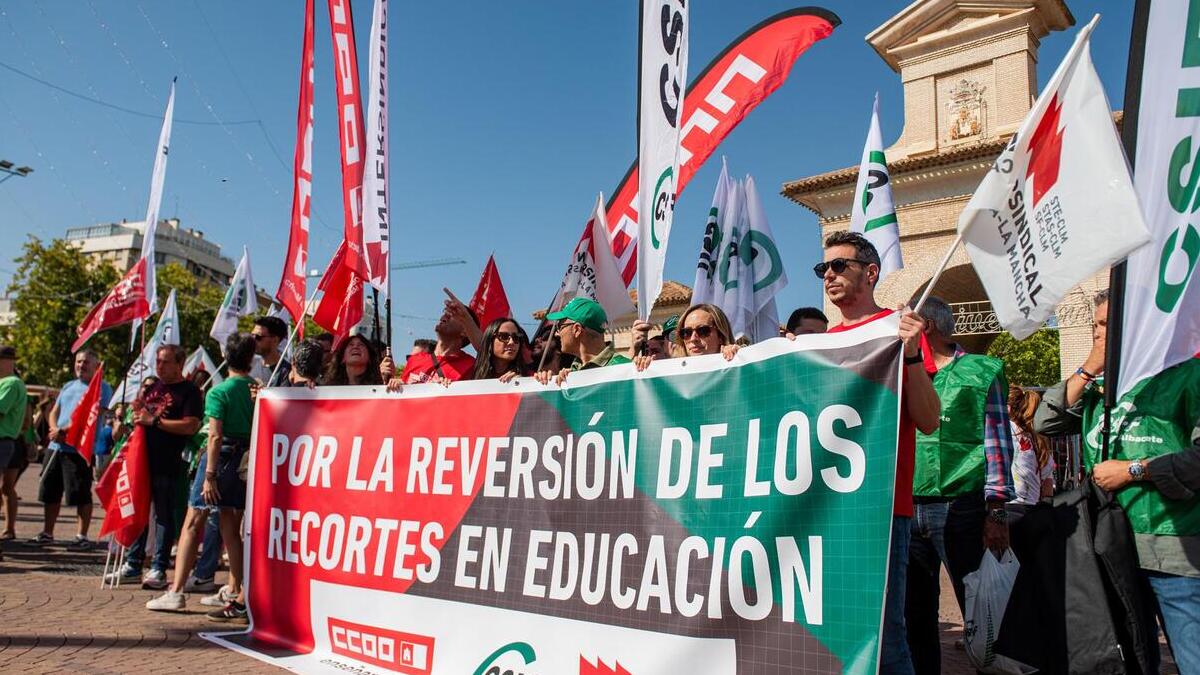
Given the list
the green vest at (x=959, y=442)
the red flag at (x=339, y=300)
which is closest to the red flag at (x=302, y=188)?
the red flag at (x=339, y=300)

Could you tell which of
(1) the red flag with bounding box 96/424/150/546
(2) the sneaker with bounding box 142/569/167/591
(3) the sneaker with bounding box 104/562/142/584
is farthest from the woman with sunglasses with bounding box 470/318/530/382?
(3) the sneaker with bounding box 104/562/142/584

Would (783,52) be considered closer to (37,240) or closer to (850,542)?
(850,542)

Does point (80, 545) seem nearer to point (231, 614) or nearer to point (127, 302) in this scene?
point (127, 302)

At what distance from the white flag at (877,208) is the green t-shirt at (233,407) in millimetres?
5322

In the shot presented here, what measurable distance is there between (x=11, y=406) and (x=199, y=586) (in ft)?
9.79

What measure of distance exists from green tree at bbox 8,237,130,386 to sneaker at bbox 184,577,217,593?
34876mm

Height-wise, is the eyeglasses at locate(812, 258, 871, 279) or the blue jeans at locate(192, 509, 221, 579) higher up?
the eyeglasses at locate(812, 258, 871, 279)

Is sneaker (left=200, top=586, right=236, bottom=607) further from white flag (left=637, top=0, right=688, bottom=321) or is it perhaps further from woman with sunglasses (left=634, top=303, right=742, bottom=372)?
woman with sunglasses (left=634, top=303, right=742, bottom=372)

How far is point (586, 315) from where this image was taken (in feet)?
15.8

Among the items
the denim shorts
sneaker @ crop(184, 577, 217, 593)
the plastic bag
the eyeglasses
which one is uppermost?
the eyeglasses

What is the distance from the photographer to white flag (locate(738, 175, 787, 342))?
6.92m

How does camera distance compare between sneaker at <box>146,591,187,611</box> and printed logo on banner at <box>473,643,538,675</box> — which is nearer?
printed logo on banner at <box>473,643,538,675</box>

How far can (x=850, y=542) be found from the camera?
8.79ft

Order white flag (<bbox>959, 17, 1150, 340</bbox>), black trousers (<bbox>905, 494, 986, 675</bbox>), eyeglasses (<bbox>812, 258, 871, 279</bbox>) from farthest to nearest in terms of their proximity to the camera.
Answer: black trousers (<bbox>905, 494, 986, 675</bbox>)
eyeglasses (<bbox>812, 258, 871, 279</bbox>)
white flag (<bbox>959, 17, 1150, 340</bbox>)
